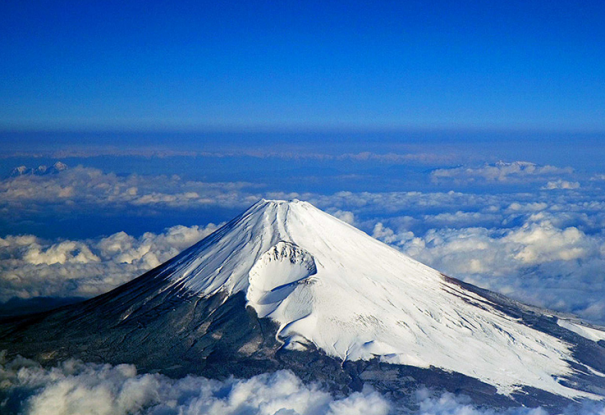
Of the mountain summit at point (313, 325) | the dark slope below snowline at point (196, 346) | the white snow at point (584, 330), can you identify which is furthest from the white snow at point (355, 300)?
the white snow at point (584, 330)

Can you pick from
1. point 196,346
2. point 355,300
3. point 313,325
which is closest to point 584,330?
point 355,300

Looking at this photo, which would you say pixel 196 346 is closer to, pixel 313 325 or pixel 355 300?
pixel 313 325

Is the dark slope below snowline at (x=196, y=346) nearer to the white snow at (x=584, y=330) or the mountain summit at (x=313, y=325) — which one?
the mountain summit at (x=313, y=325)

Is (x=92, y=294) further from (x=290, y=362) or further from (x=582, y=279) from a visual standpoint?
(x=582, y=279)

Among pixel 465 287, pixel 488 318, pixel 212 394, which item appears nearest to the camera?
pixel 212 394

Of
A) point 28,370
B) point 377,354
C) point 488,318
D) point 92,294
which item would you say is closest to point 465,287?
point 488,318

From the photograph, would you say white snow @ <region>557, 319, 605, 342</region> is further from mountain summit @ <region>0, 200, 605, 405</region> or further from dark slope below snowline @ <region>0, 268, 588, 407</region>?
dark slope below snowline @ <region>0, 268, 588, 407</region>
